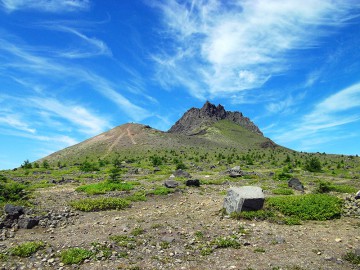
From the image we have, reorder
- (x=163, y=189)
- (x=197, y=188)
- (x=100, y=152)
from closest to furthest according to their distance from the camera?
(x=163, y=189)
(x=197, y=188)
(x=100, y=152)

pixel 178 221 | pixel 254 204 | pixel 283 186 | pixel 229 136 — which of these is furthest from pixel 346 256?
pixel 229 136

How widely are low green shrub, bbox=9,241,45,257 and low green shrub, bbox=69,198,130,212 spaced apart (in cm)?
582

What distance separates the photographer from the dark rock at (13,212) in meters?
17.5

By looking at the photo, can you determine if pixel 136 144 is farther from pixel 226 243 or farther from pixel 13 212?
pixel 226 243

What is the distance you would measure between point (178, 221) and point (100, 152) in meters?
98.5

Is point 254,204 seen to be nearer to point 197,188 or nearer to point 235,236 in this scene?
point 235,236

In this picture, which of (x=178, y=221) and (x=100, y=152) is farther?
(x=100, y=152)

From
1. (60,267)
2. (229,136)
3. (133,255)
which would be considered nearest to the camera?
(60,267)

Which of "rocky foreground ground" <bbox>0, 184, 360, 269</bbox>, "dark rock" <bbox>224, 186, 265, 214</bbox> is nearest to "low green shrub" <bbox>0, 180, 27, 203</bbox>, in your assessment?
"rocky foreground ground" <bbox>0, 184, 360, 269</bbox>

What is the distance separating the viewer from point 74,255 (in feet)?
43.8

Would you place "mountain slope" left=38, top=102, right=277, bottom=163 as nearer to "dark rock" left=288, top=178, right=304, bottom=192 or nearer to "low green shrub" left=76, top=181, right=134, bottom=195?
"low green shrub" left=76, top=181, right=134, bottom=195

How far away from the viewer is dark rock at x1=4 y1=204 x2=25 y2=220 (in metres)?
17.5

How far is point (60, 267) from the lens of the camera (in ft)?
41.3

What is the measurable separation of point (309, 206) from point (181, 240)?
8.39 metres
